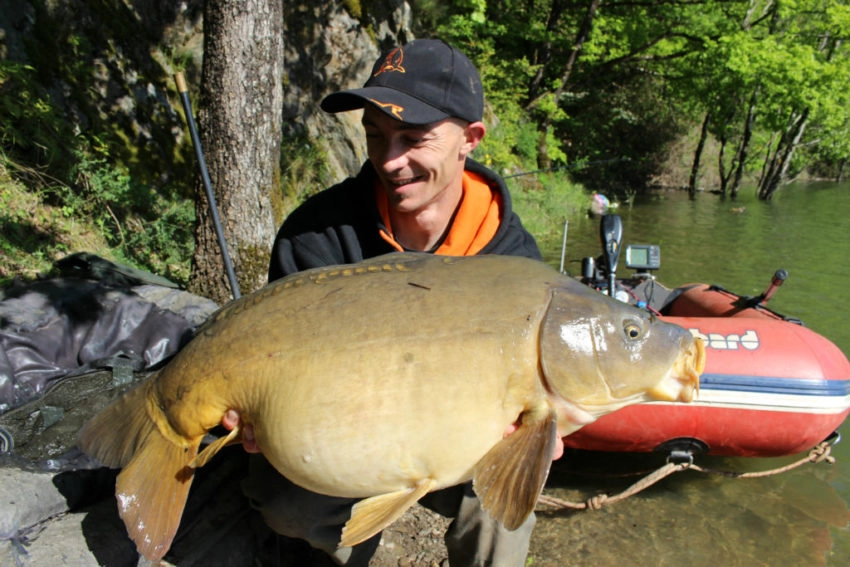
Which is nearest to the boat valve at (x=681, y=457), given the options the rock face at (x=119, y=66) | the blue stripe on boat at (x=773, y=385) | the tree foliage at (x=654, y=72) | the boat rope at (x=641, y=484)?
the boat rope at (x=641, y=484)

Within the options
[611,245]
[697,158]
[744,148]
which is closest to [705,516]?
[611,245]

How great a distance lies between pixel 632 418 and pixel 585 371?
2.14 m

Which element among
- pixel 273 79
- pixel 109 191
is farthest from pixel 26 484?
pixel 109 191

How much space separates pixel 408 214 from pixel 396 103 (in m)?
0.48

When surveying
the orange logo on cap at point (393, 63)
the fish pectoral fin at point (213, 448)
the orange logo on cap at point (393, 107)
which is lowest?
the fish pectoral fin at point (213, 448)

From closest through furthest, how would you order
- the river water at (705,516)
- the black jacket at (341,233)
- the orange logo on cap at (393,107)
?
the orange logo on cap at (393,107) < the black jacket at (341,233) < the river water at (705,516)

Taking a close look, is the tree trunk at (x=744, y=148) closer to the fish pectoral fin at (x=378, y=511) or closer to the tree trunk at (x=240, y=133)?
the tree trunk at (x=240, y=133)

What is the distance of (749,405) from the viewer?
3.47 meters

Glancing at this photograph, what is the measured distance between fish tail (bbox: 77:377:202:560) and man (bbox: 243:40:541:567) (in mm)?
230

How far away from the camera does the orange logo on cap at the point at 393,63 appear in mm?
2207

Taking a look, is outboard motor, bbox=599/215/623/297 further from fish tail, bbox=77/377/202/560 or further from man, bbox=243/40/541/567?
fish tail, bbox=77/377/202/560

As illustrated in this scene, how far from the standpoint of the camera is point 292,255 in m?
2.47

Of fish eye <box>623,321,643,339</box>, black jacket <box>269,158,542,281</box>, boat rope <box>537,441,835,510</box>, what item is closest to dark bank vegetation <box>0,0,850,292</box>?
black jacket <box>269,158,542,281</box>

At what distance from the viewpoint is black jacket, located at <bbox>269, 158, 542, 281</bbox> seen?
2.44 meters
